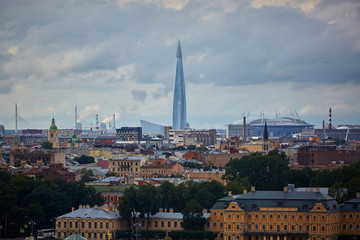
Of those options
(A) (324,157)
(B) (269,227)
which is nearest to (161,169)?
(A) (324,157)

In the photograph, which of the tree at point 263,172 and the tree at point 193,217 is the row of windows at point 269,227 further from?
the tree at point 263,172

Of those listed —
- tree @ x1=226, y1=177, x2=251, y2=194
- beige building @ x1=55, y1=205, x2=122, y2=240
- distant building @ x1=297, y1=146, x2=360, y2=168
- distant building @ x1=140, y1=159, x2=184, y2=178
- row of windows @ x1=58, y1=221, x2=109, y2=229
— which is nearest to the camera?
beige building @ x1=55, y1=205, x2=122, y2=240

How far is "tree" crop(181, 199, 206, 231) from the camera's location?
90812 millimetres

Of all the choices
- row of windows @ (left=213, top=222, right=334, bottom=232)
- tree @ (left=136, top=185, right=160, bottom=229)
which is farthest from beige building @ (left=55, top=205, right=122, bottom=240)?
row of windows @ (left=213, top=222, right=334, bottom=232)

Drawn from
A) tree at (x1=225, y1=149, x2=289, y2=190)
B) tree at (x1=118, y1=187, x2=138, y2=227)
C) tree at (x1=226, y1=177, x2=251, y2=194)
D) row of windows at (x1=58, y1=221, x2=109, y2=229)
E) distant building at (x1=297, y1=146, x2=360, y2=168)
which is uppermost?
distant building at (x1=297, y1=146, x2=360, y2=168)

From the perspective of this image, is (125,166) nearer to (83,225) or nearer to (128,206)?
(128,206)

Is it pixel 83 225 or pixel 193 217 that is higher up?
pixel 193 217

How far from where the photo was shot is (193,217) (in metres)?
90.9

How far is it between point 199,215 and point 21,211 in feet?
52.9

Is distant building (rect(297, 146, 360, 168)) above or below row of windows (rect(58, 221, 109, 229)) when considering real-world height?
above

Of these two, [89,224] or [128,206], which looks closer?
[89,224]

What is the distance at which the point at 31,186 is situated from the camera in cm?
10512

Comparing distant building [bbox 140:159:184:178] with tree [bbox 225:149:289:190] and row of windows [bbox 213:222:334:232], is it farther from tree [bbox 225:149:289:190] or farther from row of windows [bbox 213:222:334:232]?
row of windows [bbox 213:222:334:232]

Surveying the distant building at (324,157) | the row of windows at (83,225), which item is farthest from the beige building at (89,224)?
the distant building at (324,157)
